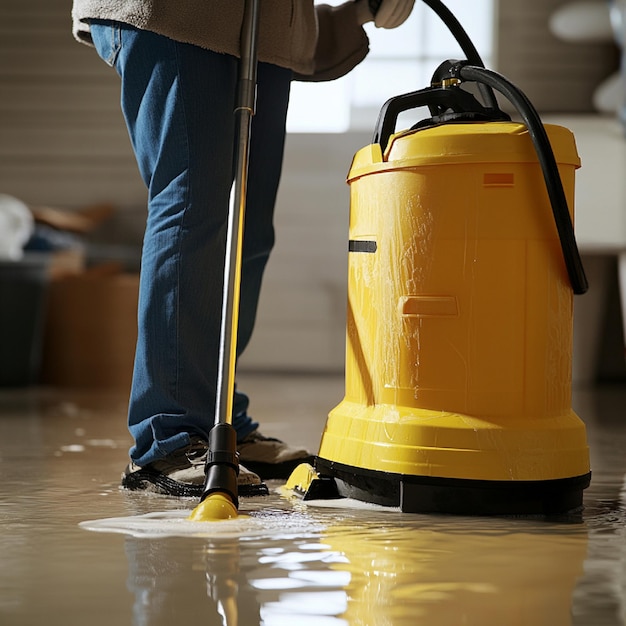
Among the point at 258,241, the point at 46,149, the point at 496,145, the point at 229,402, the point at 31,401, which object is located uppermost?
the point at 46,149

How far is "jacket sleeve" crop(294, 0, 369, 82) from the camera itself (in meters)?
1.74

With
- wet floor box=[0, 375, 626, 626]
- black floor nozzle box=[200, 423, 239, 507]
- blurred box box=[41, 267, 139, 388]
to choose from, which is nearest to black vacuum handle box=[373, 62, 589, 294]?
wet floor box=[0, 375, 626, 626]

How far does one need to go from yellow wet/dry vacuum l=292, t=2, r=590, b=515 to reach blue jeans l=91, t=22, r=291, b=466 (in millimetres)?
295

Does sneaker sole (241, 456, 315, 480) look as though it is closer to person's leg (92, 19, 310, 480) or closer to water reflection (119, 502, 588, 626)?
person's leg (92, 19, 310, 480)

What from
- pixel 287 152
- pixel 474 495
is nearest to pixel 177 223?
pixel 474 495

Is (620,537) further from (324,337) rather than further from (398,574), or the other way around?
(324,337)

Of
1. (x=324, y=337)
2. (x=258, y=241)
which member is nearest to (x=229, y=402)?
(x=258, y=241)

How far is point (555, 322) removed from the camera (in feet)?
4.24

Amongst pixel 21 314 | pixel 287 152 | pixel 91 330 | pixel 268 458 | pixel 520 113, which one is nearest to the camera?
pixel 520 113

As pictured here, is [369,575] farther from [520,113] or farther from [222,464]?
[520,113]

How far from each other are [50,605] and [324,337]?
3779 mm

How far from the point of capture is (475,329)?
1.27 m

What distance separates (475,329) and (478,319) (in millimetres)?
14

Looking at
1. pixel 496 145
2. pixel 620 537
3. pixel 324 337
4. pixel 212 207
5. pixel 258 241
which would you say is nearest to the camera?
pixel 620 537
